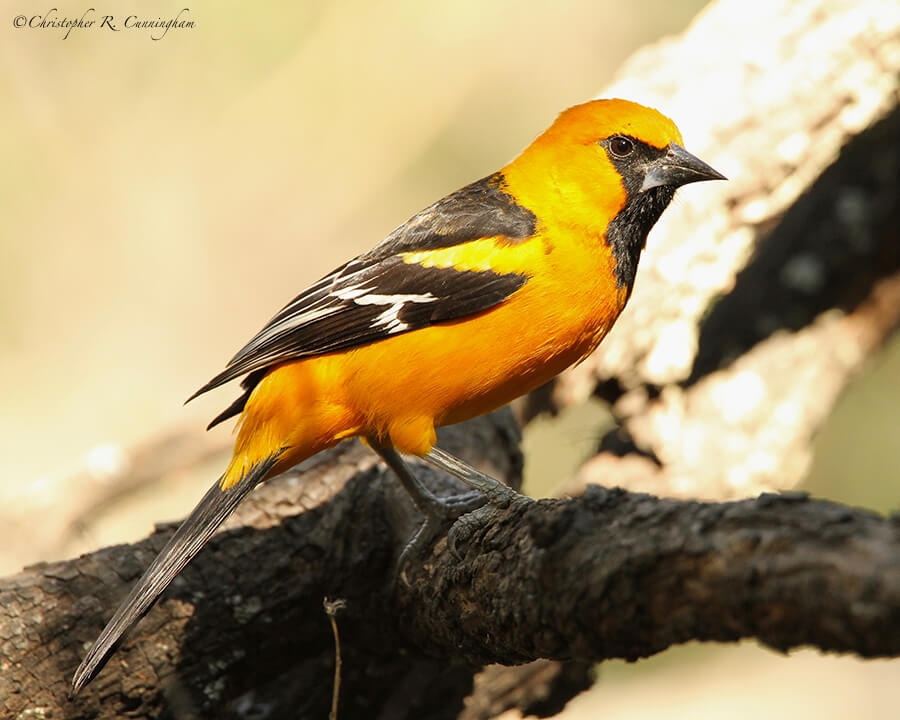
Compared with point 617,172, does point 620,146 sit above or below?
above

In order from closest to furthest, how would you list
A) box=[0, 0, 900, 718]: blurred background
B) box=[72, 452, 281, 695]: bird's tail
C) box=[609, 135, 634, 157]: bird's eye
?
box=[72, 452, 281, 695]: bird's tail, box=[609, 135, 634, 157]: bird's eye, box=[0, 0, 900, 718]: blurred background

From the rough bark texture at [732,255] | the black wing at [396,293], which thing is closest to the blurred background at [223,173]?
the rough bark texture at [732,255]

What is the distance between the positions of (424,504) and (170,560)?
3.57 feet

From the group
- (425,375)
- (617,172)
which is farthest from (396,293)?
(617,172)

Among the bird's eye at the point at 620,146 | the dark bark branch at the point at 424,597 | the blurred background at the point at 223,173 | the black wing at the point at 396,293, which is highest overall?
the blurred background at the point at 223,173

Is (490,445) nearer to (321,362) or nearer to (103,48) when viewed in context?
(321,362)

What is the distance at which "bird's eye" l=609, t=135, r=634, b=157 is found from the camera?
4297mm

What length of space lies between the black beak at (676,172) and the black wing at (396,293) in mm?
602

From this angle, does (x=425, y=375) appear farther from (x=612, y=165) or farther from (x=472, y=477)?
(x=612, y=165)

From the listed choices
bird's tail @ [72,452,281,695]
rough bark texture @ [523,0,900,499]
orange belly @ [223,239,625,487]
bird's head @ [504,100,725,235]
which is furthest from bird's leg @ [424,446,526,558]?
rough bark texture @ [523,0,900,499]

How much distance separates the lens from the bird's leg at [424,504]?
12.5ft

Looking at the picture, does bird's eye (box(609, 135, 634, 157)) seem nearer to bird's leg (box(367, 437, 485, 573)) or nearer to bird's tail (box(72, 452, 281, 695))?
bird's leg (box(367, 437, 485, 573))

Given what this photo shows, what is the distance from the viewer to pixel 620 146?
4309 mm

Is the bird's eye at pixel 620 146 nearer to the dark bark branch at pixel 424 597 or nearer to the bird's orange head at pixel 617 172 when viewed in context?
the bird's orange head at pixel 617 172
